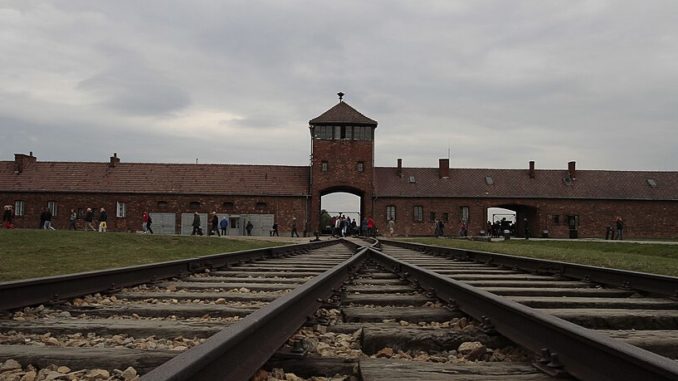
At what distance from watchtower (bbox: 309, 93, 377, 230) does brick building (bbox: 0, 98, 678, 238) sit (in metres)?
0.08

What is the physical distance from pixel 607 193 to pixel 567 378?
5449cm

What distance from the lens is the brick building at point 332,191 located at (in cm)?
4816

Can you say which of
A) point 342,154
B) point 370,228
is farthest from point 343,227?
point 342,154

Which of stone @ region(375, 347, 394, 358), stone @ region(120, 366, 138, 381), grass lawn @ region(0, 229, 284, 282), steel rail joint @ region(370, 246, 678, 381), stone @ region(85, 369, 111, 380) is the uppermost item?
steel rail joint @ region(370, 246, 678, 381)

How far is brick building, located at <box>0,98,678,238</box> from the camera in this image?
158 feet

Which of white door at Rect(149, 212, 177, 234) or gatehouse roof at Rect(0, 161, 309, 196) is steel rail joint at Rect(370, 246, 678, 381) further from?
white door at Rect(149, 212, 177, 234)

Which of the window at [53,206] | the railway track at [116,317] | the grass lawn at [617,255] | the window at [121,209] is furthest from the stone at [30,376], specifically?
the window at [53,206]

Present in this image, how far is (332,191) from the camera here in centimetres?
5188

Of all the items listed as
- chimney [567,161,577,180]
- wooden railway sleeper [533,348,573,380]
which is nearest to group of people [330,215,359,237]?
chimney [567,161,577,180]

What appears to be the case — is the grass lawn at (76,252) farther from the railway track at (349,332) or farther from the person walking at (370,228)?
the person walking at (370,228)

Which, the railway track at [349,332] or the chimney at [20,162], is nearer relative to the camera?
the railway track at [349,332]

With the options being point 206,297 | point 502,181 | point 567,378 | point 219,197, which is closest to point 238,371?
point 567,378

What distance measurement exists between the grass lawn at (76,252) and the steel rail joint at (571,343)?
23.7 ft

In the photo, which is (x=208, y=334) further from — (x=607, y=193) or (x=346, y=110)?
(x=607, y=193)
